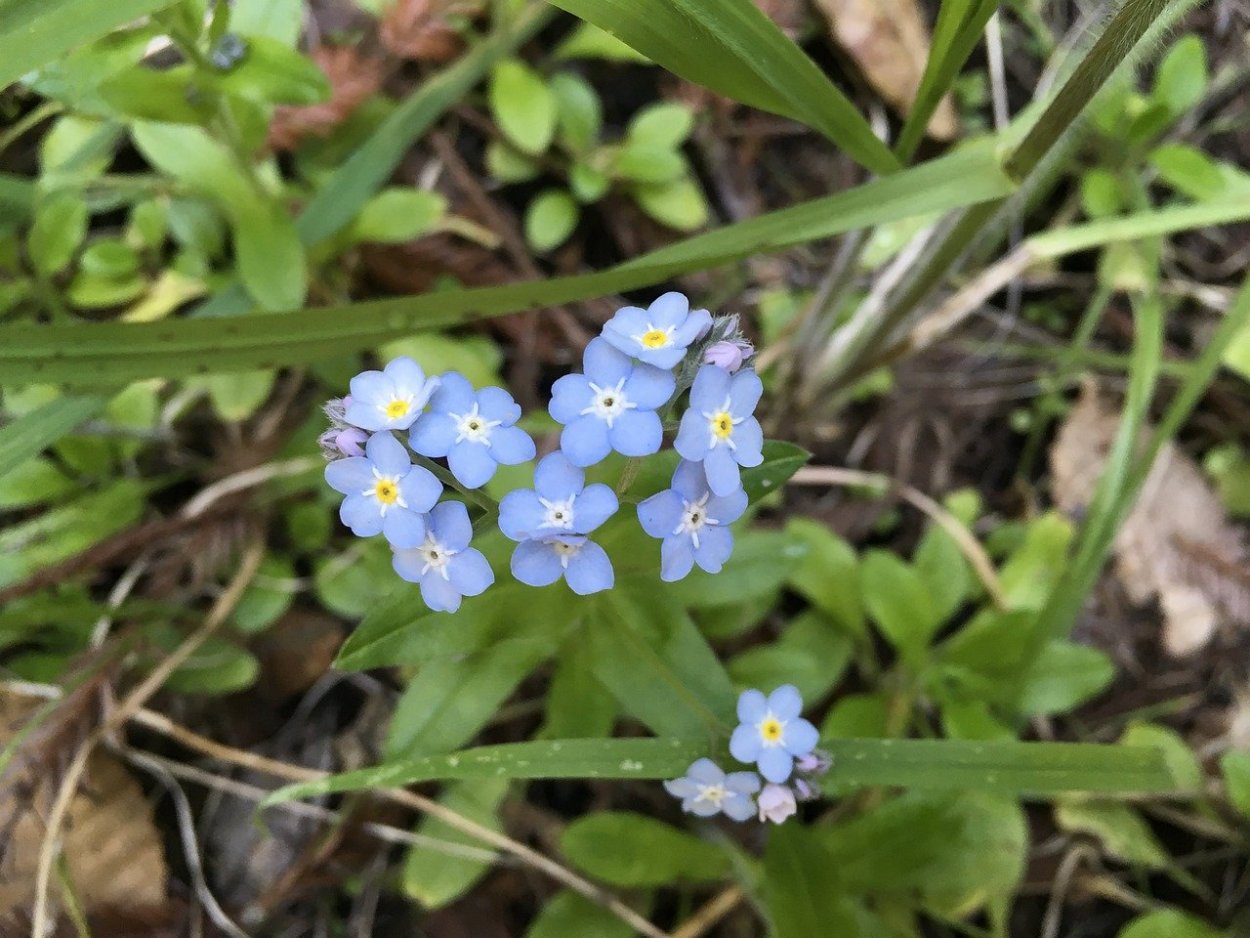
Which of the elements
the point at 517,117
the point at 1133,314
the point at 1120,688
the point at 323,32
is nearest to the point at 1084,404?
the point at 1133,314

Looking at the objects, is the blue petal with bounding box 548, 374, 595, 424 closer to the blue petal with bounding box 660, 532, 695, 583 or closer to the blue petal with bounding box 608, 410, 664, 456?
the blue petal with bounding box 608, 410, 664, 456

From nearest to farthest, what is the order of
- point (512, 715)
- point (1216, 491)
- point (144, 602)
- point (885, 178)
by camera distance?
1. point (885, 178)
2. point (144, 602)
3. point (512, 715)
4. point (1216, 491)

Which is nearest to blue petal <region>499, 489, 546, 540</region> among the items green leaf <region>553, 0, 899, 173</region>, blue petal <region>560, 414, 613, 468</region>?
blue petal <region>560, 414, 613, 468</region>

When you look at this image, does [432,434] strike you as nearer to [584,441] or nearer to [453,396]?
[453,396]

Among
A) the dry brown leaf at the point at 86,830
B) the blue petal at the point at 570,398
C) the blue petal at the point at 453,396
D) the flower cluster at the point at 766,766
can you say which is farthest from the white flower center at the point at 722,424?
the dry brown leaf at the point at 86,830

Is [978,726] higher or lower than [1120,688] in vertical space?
higher

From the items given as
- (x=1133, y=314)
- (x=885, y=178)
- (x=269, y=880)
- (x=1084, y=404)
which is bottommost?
(x=269, y=880)

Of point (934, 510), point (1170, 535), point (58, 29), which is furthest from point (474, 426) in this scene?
point (1170, 535)

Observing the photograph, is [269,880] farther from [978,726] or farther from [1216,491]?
[1216,491]

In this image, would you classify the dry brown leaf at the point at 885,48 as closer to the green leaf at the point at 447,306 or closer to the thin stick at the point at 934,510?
the thin stick at the point at 934,510
